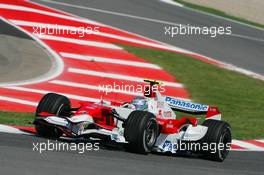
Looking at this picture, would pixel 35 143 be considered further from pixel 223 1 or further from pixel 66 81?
pixel 223 1

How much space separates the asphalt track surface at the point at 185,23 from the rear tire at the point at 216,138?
38.6ft

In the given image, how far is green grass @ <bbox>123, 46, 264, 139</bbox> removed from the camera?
1838cm

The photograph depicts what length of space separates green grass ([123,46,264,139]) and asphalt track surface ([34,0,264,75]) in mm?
1964

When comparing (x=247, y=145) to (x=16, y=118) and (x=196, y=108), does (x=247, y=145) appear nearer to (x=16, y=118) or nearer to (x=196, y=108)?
(x=196, y=108)

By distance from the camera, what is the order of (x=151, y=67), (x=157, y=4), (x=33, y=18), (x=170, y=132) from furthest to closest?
(x=157, y=4) < (x=33, y=18) < (x=151, y=67) < (x=170, y=132)

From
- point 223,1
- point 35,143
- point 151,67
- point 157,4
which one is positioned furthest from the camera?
point 223,1

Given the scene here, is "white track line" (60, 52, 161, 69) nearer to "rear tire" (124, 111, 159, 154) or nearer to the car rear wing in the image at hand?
the car rear wing

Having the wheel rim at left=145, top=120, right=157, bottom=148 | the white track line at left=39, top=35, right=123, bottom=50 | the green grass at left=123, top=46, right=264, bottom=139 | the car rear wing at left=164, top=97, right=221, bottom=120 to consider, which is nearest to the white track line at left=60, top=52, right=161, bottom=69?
the green grass at left=123, top=46, right=264, bottom=139

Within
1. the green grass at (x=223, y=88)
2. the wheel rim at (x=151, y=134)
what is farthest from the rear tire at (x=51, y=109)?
the green grass at (x=223, y=88)

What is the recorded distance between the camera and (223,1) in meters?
34.7

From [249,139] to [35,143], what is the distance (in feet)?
19.6

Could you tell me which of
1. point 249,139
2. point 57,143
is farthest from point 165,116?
point 249,139

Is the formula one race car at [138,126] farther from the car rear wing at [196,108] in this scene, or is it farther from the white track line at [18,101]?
the white track line at [18,101]

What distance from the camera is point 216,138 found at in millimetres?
13039
